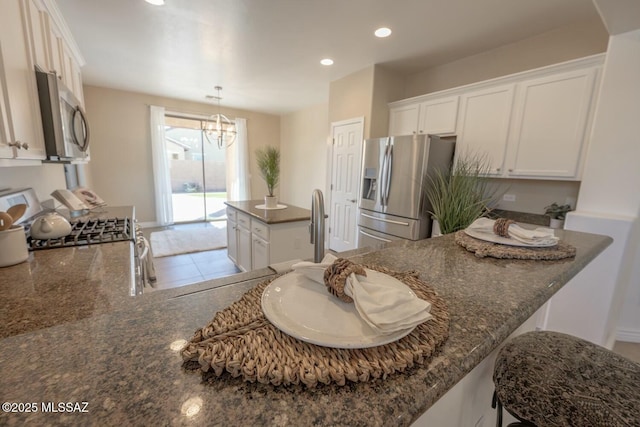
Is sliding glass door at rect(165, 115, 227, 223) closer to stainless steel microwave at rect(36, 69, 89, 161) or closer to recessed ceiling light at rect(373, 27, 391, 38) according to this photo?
stainless steel microwave at rect(36, 69, 89, 161)

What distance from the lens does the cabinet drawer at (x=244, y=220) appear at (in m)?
2.97

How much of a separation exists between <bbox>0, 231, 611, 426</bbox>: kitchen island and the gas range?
40.7 inches

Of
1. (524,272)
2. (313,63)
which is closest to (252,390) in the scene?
(524,272)

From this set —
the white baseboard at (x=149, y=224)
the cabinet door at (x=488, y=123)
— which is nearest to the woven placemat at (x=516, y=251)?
the cabinet door at (x=488, y=123)

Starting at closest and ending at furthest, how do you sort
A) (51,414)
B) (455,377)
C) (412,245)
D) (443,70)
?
(51,414) → (455,377) → (412,245) → (443,70)

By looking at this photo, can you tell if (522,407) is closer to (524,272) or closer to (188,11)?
(524,272)

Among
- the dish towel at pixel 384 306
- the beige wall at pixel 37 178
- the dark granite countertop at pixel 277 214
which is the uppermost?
the beige wall at pixel 37 178

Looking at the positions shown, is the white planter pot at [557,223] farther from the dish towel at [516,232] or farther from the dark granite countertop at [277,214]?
the dark granite countertop at [277,214]

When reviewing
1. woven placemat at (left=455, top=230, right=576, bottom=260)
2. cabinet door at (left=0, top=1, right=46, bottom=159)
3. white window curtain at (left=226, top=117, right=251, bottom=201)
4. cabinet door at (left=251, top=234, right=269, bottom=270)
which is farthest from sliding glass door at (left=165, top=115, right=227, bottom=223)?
woven placemat at (left=455, top=230, right=576, bottom=260)

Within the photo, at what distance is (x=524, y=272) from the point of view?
0.92m

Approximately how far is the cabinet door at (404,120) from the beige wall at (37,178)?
366 centimetres

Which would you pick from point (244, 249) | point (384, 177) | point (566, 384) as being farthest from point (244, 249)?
point (566, 384)

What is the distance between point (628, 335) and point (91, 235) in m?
4.08

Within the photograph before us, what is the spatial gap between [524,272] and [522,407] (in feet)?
1.41
